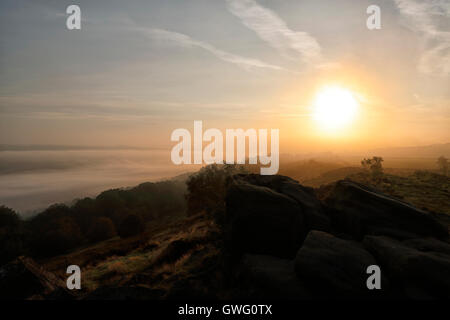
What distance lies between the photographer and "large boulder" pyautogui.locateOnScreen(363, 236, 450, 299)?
10.3m

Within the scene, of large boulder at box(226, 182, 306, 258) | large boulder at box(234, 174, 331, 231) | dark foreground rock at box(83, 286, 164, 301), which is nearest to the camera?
dark foreground rock at box(83, 286, 164, 301)

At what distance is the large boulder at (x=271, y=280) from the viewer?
35.7 feet

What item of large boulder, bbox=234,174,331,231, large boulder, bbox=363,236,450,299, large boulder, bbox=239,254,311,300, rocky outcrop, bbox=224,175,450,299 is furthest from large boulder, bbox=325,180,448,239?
large boulder, bbox=239,254,311,300

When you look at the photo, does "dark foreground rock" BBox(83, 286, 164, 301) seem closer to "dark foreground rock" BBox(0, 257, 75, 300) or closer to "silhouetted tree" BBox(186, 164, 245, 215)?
"dark foreground rock" BBox(0, 257, 75, 300)

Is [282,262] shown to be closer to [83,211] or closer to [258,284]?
[258,284]

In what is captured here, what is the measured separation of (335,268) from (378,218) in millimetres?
6396

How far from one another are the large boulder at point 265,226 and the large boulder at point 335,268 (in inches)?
84.0

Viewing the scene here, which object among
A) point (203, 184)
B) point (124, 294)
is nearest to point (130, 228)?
point (203, 184)

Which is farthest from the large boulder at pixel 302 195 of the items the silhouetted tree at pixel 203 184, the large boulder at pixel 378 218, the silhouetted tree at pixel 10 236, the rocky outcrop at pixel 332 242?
the silhouetted tree at pixel 10 236

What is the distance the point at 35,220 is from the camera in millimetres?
84562

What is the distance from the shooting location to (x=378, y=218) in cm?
1553

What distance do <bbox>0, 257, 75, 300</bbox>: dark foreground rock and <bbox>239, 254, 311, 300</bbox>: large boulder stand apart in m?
12.1

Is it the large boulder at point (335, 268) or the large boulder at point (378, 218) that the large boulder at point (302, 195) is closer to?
the large boulder at point (378, 218)
